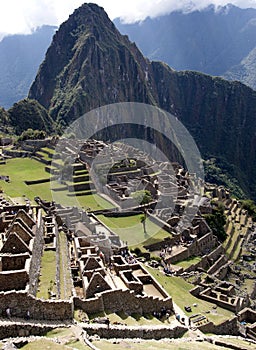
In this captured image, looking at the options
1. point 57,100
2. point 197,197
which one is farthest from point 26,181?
point 57,100

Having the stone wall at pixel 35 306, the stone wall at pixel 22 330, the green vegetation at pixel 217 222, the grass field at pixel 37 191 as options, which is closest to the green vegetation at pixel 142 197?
the grass field at pixel 37 191

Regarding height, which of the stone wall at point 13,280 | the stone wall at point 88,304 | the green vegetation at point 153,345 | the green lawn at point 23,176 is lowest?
the green vegetation at point 153,345

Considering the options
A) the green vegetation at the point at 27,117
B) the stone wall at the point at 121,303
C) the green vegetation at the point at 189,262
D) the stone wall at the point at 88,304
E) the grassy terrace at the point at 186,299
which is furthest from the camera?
the green vegetation at the point at 27,117

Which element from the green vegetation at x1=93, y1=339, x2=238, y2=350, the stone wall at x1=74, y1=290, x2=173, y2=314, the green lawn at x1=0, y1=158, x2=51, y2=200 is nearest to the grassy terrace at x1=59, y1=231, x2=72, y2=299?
the stone wall at x1=74, y1=290, x2=173, y2=314

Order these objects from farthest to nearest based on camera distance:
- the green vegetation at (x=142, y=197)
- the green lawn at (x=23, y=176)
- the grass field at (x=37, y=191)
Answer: the green vegetation at (x=142, y=197) < the green lawn at (x=23, y=176) < the grass field at (x=37, y=191)

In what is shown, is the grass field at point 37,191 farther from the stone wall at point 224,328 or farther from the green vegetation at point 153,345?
the green vegetation at point 153,345

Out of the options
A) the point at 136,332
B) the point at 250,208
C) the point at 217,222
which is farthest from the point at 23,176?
the point at 136,332

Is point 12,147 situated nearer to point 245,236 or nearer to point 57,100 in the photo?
point 245,236
